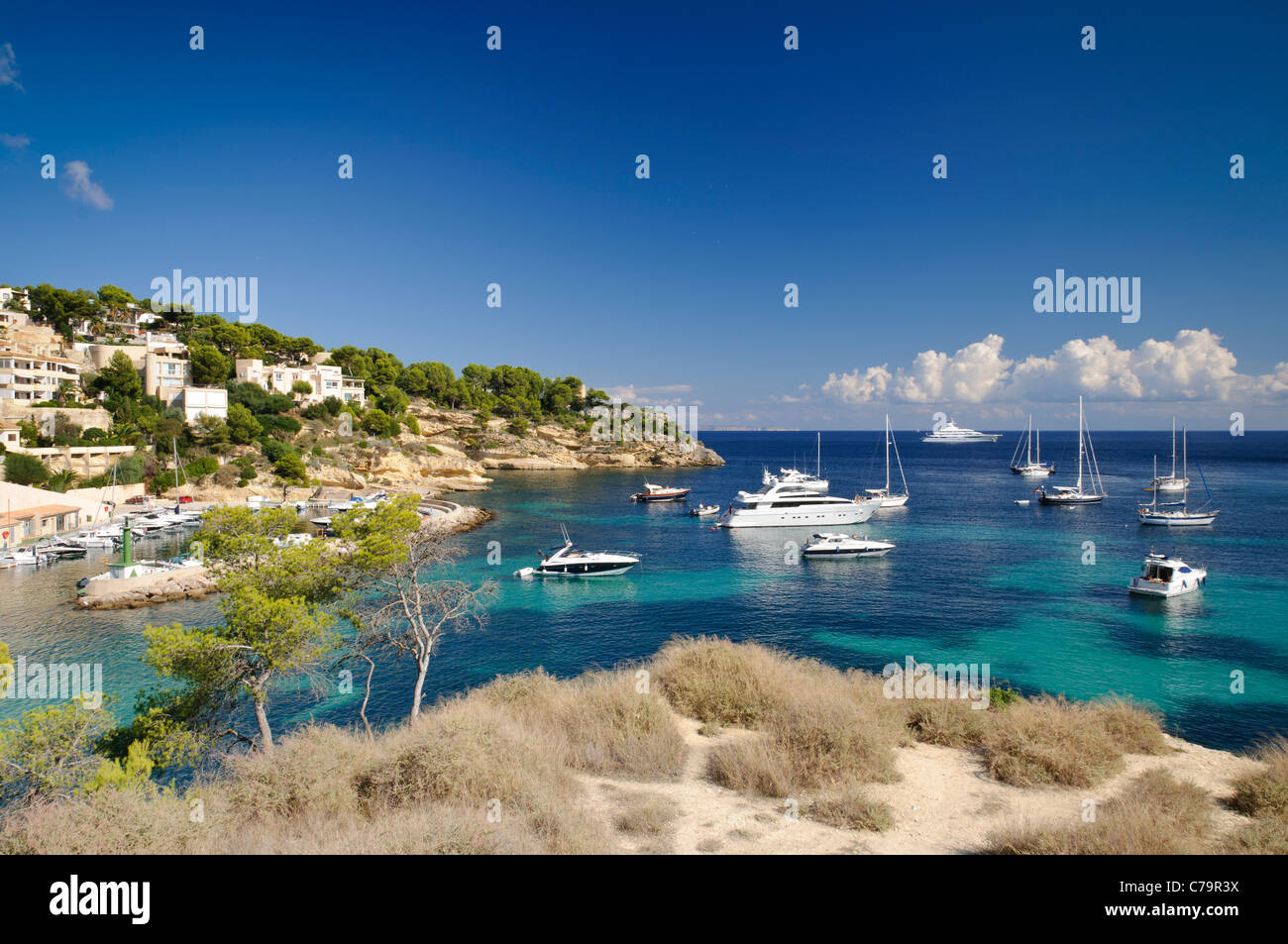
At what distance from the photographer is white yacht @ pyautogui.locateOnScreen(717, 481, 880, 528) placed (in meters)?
51.5

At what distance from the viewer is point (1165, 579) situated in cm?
2956

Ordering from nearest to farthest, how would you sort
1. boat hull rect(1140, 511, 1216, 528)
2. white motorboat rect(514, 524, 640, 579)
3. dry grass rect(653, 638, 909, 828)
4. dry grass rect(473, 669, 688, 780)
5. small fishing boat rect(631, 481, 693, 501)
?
dry grass rect(653, 638, 909, 828) → dry grass rect(473, 669, 688, 780) → white motorboat rect(514, 524, 640, 579) → boat hull rect(1140, 511, 1216, 528) → small fishing boat rect(631, 481, 693, 501)

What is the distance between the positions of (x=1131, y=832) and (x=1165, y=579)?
29.5 metres

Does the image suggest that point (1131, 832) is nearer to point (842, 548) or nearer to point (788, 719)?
point (788, 719)

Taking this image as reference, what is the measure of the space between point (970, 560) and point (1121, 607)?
10.6m

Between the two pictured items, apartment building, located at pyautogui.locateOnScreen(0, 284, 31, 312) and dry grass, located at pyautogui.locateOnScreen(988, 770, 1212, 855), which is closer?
dry grass, located at pyautogui.locateOnScreen(988, 770, 1212, 855)

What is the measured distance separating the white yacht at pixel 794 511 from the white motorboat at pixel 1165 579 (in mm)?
23311

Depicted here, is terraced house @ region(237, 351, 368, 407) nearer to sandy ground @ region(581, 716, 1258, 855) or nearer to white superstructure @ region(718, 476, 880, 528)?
white superstructure @ region(718, 476, 880, 528)

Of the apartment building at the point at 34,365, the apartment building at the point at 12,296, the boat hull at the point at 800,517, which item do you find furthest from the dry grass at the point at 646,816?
the apartment building at the point at 12,296

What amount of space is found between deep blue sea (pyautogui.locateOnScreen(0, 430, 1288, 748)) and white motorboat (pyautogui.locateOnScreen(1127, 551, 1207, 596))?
0.72 m

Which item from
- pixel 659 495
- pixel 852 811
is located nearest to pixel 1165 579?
pixel 852 811

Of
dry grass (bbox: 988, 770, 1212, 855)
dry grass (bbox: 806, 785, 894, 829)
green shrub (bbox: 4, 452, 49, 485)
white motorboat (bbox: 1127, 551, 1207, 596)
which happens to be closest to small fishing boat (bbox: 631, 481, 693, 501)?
white motorboat (bbox: 1127, 551, 1207, 596)
